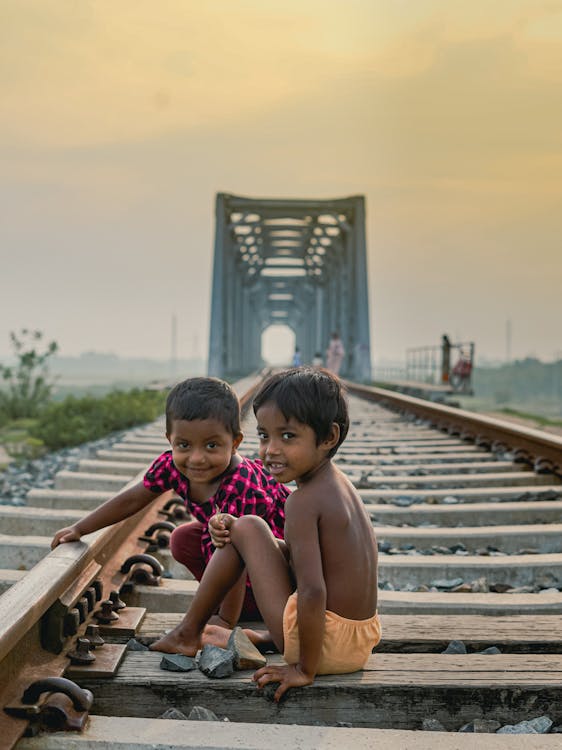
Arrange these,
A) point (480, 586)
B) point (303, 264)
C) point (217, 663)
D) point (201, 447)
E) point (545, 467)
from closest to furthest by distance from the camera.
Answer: point (217, 663)
point (201, 447)
point (480, 586)
point (545, 467)
point (303, 264)

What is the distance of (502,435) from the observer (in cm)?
608

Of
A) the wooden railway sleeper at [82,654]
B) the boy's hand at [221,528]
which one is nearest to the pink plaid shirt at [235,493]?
the boy's hand at [221,528]

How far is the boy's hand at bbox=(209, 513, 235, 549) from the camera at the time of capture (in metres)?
2.02

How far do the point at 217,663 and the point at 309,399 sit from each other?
1.99 ft

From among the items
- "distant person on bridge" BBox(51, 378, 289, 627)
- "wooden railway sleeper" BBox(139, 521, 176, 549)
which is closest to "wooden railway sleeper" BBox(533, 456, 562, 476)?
"wooden railway sleeper" BBox(139, 521, 176, 549)

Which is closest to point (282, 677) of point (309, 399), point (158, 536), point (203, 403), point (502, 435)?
point (309, 399)

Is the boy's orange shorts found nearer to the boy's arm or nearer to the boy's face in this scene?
the boy's arm

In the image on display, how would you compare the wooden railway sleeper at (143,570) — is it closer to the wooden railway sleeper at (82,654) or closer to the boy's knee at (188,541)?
the boy's knee at (188,541)

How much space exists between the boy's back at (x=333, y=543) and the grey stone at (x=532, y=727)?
1.27 ft

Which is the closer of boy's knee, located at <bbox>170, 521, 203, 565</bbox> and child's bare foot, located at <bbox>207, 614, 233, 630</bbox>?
child's bare foot, located at <bbox>207, 614, 233, 630</bbox>

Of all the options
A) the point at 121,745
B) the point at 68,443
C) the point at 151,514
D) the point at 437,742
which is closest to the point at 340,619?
the point at 437,742

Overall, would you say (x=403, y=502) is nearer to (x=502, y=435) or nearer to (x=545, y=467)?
(x=545, y=467)

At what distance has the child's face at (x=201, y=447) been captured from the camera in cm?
220

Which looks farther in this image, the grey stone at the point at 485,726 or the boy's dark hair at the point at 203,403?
the boy's dark hair at the point at 203,403
